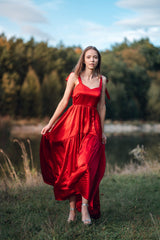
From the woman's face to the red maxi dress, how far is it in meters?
0.18

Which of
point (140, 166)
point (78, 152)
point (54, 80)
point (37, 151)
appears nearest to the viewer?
point (78, 152)

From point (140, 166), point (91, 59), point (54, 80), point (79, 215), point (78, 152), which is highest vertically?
point (91, 59)

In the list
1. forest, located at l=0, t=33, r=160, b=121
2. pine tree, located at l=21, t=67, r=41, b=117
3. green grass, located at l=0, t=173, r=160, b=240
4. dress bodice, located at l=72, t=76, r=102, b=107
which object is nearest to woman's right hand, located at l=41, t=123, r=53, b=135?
dress bodice, located at l=72, t=76, r=102, b=107

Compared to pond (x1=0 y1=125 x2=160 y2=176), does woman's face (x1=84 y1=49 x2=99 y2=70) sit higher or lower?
higher

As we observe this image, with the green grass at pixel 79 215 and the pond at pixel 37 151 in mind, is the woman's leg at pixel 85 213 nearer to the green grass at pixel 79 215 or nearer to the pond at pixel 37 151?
the green grass at pixel 79 215

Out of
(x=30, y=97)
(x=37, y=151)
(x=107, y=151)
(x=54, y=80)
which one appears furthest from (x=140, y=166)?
(x=54, y=80)

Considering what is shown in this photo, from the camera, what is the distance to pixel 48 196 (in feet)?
14.4

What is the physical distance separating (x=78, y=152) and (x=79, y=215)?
0.80m

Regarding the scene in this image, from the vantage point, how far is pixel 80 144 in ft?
11.0

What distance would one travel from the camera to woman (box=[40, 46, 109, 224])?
3.22m

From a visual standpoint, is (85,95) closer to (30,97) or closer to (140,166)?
(140,166)

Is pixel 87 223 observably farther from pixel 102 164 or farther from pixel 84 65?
pixel 84 65

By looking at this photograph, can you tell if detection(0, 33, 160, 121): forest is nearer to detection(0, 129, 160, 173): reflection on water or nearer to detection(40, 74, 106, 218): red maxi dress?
detection(0, 129, 160, 173): reflection on water

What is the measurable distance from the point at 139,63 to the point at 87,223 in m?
45.2
